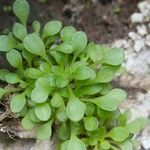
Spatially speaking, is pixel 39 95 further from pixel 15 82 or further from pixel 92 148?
pixel 92 148

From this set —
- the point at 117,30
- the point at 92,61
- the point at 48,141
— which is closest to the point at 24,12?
the point at 92,61

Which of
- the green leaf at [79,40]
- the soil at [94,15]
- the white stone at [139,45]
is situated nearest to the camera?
the green leaf at [79,40]

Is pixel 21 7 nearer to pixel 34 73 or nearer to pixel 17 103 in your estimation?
pixel 34 73

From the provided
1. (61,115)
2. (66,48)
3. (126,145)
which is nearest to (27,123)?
(61,115)

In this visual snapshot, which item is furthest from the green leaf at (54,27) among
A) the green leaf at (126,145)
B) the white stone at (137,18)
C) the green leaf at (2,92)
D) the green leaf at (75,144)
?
the white stone at (137,18)

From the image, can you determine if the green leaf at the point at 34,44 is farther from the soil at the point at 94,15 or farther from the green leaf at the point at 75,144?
the soil at the point at 94,15

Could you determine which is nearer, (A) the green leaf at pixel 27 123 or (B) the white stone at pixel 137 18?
Result: (A) the green leaf at pixel 27 123

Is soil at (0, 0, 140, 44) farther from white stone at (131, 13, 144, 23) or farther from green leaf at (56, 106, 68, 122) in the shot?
green leaf at (56, 106, 68, 122)
